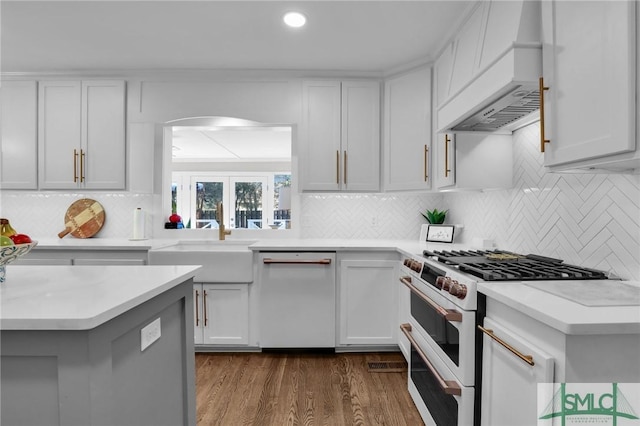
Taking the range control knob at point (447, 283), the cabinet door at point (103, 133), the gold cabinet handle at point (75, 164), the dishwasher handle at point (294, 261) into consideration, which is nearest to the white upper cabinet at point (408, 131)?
the dishwasher handle at point (294, 261)

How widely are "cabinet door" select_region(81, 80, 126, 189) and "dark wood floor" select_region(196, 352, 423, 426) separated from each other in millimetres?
1811

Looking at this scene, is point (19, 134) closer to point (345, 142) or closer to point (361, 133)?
point (345, 142)

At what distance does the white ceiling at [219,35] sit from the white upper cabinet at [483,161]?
797 mm

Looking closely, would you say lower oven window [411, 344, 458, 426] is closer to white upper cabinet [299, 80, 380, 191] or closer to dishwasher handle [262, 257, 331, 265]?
dishwasher handle [262, 257, 331, 265]

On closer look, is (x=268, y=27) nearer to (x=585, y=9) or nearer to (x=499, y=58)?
(x=499, y=58)

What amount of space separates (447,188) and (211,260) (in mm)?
1912

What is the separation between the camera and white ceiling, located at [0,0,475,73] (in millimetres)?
2145

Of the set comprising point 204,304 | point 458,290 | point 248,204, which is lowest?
point 204,304

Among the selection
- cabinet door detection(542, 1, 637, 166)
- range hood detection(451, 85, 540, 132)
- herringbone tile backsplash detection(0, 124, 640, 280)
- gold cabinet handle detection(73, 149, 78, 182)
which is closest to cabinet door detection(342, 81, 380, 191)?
herringbone tile backsplash detection(0, 124, 640, 280)

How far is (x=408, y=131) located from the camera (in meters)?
2.90

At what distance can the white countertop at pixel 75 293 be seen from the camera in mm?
854

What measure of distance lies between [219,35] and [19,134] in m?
2.13

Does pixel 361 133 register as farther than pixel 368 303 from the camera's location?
Yes

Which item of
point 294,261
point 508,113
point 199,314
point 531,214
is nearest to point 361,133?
point 294,261
